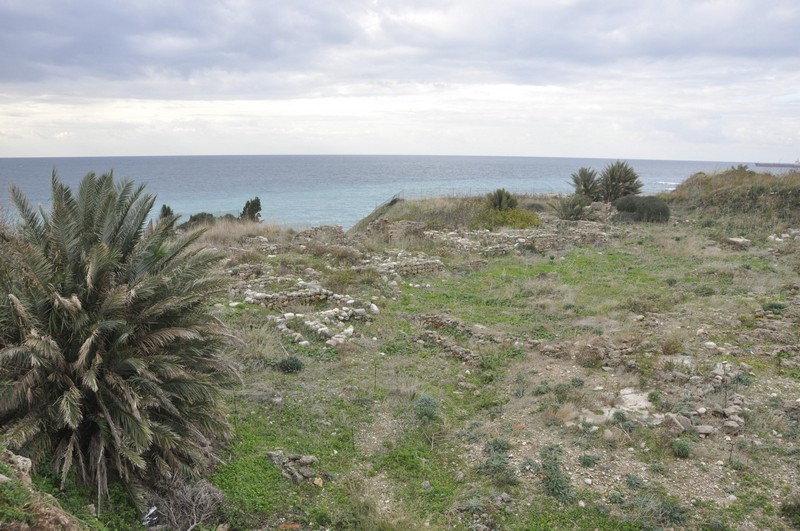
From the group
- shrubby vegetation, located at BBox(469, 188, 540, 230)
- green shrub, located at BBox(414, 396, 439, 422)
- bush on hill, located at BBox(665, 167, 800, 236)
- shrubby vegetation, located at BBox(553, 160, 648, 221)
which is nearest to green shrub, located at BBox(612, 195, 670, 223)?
shrubby vegetation, located at BBox(553, 160, 648, 221)

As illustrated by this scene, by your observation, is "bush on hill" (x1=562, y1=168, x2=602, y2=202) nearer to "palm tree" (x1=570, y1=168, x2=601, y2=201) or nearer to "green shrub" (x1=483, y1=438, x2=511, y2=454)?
"palm tree" (x1=570, y1=168, x2=601, y2=201)

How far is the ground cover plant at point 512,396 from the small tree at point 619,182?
480 inches

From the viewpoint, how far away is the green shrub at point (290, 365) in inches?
313

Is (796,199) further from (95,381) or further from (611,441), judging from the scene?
(95,381)

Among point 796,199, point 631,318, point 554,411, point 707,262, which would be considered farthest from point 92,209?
point 796,199

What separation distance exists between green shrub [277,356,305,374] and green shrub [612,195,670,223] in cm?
1941

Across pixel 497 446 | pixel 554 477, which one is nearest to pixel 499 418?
pixel 497 446

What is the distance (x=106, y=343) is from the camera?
15.3ft

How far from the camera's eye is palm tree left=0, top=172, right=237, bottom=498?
4195 millimetres

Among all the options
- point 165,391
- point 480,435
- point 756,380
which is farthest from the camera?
point 756,380

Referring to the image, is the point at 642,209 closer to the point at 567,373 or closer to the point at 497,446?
the point at 567,373

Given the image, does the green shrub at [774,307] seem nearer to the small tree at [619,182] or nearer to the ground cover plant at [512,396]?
the ground cover plant at [512,396]

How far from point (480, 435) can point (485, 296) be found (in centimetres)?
629

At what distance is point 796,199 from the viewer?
20.8m
